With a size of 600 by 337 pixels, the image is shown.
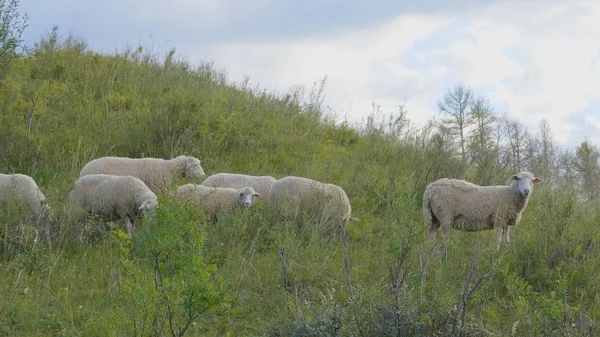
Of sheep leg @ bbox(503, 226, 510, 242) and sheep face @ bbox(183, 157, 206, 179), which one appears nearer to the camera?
sheep leg @ bbox(503, 226, 510, 242)

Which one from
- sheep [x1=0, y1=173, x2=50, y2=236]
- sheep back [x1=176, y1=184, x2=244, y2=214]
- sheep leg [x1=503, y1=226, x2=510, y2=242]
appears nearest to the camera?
sheep [x1=0, y1=173, x2=50, y2=236]

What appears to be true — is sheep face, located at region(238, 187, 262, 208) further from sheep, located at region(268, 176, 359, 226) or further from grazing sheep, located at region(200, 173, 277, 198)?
grazing sheep, located at region(200, 173, 277, 198)

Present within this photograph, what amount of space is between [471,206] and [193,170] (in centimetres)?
431

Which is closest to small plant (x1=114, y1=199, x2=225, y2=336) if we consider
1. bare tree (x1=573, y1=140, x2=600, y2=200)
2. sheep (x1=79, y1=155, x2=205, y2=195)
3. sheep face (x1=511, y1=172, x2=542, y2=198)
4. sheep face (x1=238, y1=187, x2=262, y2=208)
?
sheep face (x1=238, y1=187, x2=262, y2=208)

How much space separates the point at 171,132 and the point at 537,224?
22.4 feet

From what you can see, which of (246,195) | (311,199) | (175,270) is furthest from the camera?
(246,195)

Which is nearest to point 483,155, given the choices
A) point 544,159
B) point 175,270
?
point 544,159

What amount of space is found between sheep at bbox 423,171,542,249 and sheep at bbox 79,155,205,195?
372cm

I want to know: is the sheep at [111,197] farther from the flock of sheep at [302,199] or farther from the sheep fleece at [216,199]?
the sheep fleece at [216,199]

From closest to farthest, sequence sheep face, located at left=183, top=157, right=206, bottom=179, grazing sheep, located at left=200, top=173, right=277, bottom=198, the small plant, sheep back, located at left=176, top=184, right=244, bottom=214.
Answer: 1. the small plant
2. sheep back, located at left=176, top=184, right=244, bottom=214
3. grazing sheep, located at left=200, top=173, right=277, bottom=198
4. sheep face, located at left=183, top=157, right=206, bottom=179

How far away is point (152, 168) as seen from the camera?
1155 centimetres

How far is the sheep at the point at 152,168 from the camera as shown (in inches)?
439

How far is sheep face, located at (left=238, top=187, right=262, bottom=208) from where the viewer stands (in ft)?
33.6

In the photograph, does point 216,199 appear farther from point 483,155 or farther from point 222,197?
point 483,155
